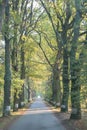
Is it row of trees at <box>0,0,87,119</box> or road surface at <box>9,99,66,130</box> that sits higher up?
row of trees at <box>0,0,87,119</box>

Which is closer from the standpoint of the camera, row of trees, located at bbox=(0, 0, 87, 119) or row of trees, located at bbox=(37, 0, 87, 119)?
row of trees, located at bbox=(37, 0, 87, 119)

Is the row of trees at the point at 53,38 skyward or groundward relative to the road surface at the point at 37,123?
skyward

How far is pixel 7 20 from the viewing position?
31438mm

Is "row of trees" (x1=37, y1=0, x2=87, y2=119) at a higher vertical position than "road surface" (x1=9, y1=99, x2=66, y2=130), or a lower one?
higher

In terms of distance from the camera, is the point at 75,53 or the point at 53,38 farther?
the point at 53,38

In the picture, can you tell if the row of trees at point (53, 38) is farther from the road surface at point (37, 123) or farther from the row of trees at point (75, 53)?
the road surface at point (37, 123)

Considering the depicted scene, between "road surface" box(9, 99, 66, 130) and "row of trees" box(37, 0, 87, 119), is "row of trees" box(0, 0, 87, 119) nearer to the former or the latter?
"row of trees" box(37, 0, 87, 119)

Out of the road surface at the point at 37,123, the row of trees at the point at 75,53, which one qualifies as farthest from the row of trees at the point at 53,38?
the road surface at the point at 37,123

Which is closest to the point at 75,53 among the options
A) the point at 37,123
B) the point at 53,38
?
the point at 37,123

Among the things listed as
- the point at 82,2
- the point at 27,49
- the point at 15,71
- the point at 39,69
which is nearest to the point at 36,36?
the point at 27,49

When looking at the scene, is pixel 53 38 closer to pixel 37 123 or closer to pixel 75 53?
pixel 75 53

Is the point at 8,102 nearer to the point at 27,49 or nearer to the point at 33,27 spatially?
the point at 33,27

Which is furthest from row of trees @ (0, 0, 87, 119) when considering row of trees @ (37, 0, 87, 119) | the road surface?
the road surface

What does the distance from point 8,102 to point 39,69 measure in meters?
32.8
